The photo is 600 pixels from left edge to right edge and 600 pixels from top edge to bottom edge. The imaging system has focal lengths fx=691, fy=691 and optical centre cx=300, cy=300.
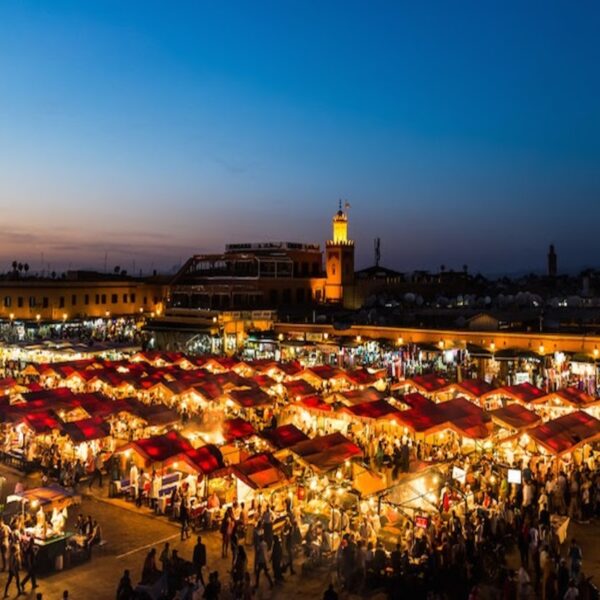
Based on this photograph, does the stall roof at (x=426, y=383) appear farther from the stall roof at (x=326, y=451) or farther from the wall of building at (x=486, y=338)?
the stall roof at (x=326, y=451)

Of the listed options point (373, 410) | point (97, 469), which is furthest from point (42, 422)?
point (373, 410)

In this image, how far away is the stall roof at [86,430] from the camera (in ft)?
53.2

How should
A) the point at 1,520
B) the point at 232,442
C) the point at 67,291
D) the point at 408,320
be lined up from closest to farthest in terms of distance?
1. the point at 1,520
2. the point at 232,442
3. the point at 408,320
4. the point at 67,291

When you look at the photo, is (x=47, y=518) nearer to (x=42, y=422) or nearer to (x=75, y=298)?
(x=42, y=422)

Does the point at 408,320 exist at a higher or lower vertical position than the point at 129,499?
higher

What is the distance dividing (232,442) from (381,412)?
14.0ft

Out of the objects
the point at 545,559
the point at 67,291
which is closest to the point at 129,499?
the point at 545,559

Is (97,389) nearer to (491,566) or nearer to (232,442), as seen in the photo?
(232,442)

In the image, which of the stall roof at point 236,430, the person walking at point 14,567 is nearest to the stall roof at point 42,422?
the stall roof at point 236,430

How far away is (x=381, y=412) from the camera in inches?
710

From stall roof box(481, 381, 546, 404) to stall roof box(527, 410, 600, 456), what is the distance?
11.5 feet

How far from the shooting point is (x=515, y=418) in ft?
53.8

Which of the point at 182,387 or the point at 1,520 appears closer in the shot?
the point at 1,520

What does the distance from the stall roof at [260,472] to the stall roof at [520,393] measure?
9.00 meters
